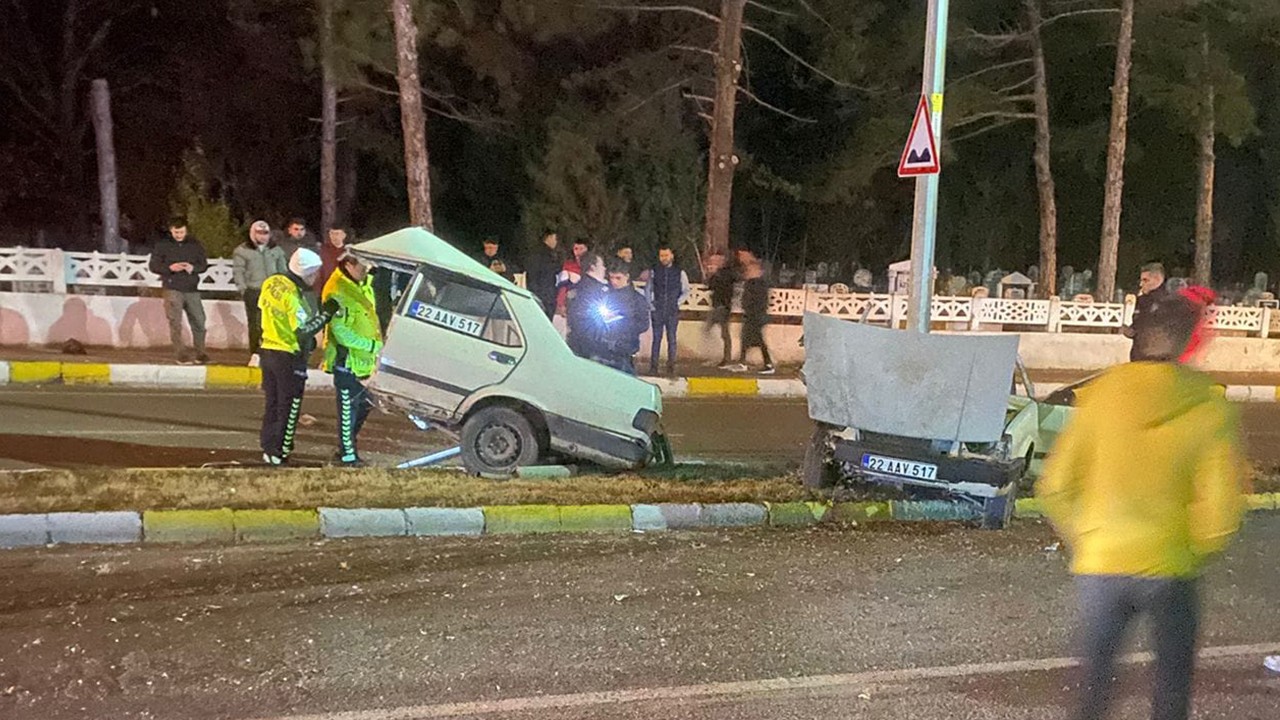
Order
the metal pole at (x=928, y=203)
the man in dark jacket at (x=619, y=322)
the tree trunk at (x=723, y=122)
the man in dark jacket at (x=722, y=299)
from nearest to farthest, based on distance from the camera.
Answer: the man in dark jacket at (x=619, y=322) < the metal pole at (x=928, y=203) < the man in dark jacket at (x=722, y=299) < the tree trunk at (x=723, y=122)

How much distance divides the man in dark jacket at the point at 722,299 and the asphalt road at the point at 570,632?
26.0ft

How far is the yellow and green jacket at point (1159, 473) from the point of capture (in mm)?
3203

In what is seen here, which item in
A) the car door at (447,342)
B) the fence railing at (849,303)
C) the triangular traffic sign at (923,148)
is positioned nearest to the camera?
the car door at (447,342)

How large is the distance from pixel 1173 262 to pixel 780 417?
2997 centimetres

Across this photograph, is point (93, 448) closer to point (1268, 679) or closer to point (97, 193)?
point (1268, 679)

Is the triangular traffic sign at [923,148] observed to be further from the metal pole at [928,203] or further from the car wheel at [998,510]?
the car wheel at [998,510]

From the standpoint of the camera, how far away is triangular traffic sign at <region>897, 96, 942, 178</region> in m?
9.38

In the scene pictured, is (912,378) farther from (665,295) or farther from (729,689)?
(665,295)

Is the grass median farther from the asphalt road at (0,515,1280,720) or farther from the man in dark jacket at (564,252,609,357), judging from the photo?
the man in dark jacket at (564,252,609,357)

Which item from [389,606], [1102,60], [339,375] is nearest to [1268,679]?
[389,606]

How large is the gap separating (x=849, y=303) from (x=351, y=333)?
36.7ft

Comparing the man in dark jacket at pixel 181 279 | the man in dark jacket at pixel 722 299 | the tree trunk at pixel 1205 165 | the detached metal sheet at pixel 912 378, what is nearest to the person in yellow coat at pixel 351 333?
the detached metal sheet at pixel 912 378

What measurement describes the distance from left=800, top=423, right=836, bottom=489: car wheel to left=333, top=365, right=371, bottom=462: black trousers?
327cm

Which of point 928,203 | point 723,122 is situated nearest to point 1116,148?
point 723,122
